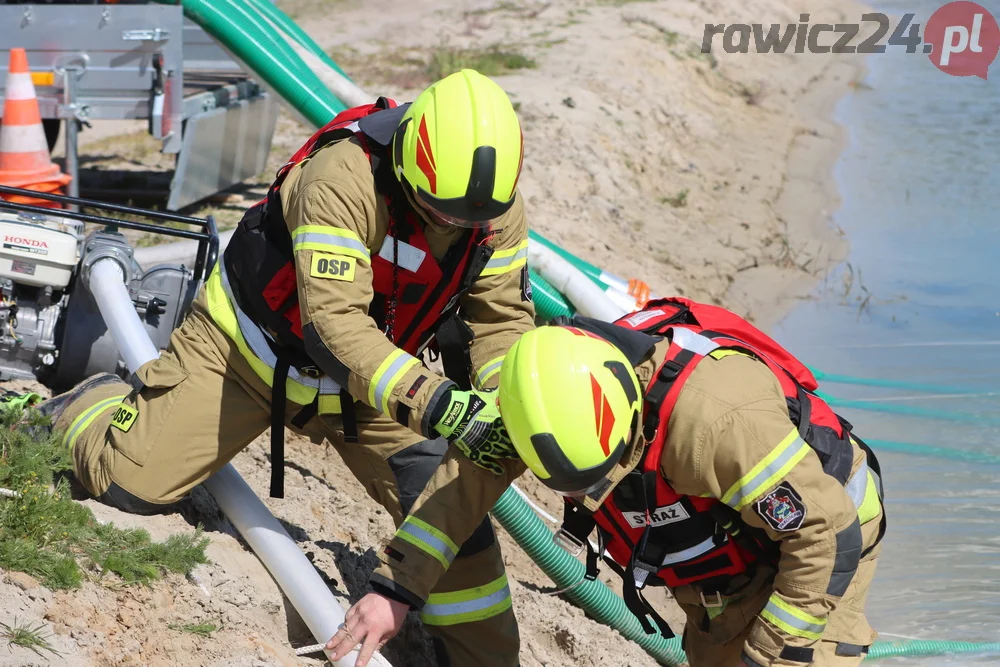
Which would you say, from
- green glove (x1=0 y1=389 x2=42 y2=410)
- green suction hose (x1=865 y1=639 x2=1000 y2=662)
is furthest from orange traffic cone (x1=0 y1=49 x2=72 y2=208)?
green suction hose (x1=865 y1=639 x2=1000 y2=662)

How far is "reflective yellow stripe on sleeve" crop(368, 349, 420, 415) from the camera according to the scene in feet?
10.1

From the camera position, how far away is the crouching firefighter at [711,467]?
258cm

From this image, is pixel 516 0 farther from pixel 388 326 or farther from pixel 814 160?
pixel 388 326

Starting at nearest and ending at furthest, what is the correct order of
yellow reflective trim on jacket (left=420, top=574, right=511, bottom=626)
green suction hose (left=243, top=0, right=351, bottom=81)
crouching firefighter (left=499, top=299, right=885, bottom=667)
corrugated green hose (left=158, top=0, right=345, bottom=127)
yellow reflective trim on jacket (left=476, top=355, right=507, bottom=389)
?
crouching firefighter (left=499, top=299, right=885, bottom=667) < yellow reflective trim on jacket (left=420, top=574, right=511, bottom=626) < yellow reflective trim on jacket (left=476, top=355, right=507, bottom=389) < corrugated green hose (left=158, top=0, right=345, bottom=127) < green suction hose (left=243, top=0, right=351, bottom=81)

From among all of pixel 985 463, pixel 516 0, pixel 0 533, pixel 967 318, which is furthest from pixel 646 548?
pixel 516 0

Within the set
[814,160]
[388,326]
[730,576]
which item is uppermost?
[388,326]

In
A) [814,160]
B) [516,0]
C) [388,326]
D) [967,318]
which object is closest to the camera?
[388,326]

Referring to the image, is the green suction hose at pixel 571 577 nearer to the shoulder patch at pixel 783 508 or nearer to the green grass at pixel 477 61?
the shoulder patch at pixel 783 508

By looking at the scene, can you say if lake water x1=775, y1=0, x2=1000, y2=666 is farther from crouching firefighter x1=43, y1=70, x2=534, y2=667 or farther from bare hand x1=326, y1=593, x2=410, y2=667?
bare hand x1=326, y1=593, x2=410, y2=667

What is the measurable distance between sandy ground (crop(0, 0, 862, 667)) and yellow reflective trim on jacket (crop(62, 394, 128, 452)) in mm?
391

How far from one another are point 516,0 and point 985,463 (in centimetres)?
1216

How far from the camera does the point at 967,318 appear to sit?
823cm

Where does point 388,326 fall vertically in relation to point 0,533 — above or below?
above

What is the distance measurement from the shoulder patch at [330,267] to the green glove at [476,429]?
48cm
